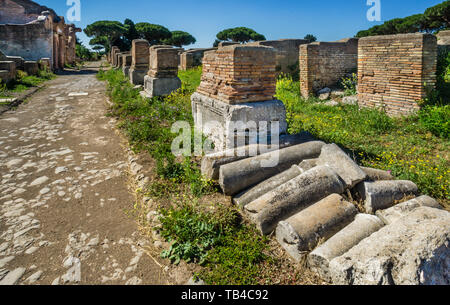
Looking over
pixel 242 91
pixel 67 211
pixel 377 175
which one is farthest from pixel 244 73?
pixel 67 211

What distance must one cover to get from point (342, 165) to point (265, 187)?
37.6 inches

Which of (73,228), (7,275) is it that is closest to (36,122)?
(73,228)

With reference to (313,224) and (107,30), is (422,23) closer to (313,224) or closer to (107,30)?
(313,224)

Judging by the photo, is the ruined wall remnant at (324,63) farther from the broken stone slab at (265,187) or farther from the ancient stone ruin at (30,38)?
the ancient stone ruin at (30,38)

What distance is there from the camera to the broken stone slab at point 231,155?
11.9 ft

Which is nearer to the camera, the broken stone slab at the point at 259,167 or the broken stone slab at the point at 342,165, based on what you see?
the broken stone slab at the point at 342,165

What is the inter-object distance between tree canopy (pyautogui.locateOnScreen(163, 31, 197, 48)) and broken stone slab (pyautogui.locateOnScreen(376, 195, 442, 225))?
159 feet

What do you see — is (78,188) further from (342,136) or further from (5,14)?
(5,14)

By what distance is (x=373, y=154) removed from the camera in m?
4.81

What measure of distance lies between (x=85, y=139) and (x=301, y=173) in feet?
14.8

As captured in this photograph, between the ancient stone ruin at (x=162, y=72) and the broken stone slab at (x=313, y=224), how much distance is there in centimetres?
669

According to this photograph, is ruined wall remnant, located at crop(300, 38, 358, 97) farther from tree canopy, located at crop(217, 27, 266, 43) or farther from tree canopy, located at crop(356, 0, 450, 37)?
tree canopy, located at crop(217, 27, 266, 43)

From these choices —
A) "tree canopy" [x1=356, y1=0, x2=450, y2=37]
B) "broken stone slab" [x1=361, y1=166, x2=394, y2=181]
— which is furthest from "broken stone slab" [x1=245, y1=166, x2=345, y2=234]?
"tree canopy" [x1=356, y1=0, x2=450, y2=37]

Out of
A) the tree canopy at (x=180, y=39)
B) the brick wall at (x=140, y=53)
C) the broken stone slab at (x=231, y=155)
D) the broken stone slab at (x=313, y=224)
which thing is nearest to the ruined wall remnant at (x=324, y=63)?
the brick wall at (x=140, y=53)
